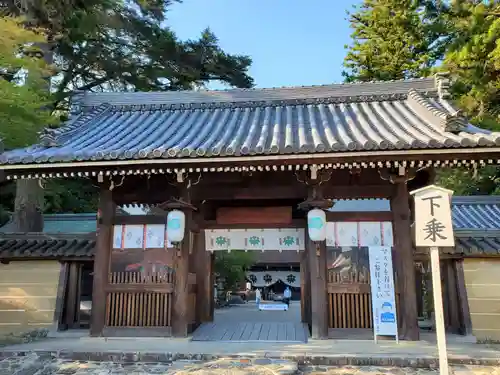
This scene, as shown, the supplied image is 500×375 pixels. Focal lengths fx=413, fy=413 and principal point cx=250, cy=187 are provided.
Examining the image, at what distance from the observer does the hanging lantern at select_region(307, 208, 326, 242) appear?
739 centimetres

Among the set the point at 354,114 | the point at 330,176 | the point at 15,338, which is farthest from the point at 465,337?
the point at 15,338

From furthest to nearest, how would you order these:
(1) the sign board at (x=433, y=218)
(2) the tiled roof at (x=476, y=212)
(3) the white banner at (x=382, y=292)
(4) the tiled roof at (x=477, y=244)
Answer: (2) the tiled roof at (x=476, y=212), (4) the tiled roof at (x=477, y=244), (3) the white banner at (x=382, y=292), (1) the sign board at (x=433, y=218)

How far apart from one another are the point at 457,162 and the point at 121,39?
57.7 feet

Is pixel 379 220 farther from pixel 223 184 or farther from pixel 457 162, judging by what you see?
pixel 223 184

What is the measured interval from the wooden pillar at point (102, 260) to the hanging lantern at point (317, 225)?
397 cm

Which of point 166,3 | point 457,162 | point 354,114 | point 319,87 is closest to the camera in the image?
point 457,162

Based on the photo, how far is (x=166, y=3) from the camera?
21.6 metres

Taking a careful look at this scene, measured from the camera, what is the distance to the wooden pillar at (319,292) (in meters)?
7.43

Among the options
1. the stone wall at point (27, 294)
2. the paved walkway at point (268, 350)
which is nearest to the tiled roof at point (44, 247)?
the stone wall at point (27, 294)

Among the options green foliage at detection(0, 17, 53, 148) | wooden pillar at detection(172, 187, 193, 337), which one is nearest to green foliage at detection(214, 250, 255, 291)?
green foliage at detection(0, 17, 53, 148)

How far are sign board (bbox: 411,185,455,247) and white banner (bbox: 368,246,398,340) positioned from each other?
2.86 m

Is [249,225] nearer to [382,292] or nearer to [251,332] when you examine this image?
[251,332]

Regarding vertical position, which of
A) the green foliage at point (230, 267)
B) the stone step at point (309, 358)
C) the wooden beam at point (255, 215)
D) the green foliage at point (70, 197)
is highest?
the green foliage at point (70, 197)

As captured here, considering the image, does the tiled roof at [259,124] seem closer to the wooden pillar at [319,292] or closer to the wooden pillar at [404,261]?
the wooden pillar at [404,261]
